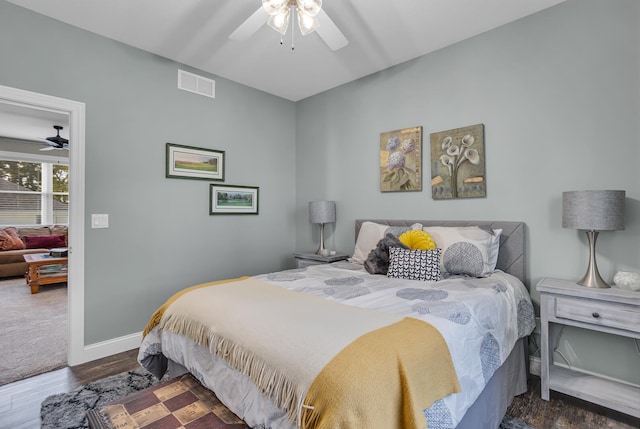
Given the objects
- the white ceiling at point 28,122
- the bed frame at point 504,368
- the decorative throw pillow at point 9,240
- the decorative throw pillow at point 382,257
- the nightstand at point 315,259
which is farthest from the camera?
the decorative throw pillow at point 9,240

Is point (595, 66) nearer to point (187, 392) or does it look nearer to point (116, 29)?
point (187, 392)

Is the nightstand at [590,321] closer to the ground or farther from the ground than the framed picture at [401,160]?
closer to the ground

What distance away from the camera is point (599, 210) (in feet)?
6.28

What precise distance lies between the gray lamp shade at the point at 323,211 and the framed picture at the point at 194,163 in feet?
3.66

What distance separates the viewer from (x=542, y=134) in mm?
2400

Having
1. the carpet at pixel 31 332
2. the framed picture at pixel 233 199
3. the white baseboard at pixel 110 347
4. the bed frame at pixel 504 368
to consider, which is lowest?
the carpet at pixel 31 332

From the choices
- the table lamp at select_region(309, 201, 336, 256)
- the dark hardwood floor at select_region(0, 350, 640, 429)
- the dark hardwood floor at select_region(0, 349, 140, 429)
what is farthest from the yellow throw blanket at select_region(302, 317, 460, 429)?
the table lamp at select_region(309, 201, 336, 256)

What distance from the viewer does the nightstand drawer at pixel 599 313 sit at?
5.79ft

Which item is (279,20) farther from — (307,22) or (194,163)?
(194,163)

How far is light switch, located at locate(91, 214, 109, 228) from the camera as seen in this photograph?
2.66 meters

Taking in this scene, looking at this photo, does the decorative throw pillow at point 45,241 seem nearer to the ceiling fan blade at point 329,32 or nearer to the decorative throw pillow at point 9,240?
the decorative throw pillow at point 9,240

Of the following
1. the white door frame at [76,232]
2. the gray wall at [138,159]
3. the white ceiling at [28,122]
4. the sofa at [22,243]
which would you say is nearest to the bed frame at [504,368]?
the gray wall at [138,159]

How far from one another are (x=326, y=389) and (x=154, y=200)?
107 inches

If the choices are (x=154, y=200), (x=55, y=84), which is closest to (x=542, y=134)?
(x=154, y=200)
